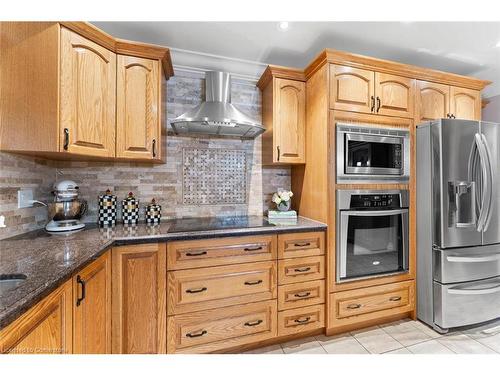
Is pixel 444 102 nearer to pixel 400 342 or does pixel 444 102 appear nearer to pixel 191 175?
pixel 400 342

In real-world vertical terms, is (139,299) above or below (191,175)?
below

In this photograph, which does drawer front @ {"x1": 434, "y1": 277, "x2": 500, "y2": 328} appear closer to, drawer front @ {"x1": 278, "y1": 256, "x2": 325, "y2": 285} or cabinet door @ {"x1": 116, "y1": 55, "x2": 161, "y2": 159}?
drawer front @ {"x1": 278, "y1": 256, "x2": 325, "y2": 285}

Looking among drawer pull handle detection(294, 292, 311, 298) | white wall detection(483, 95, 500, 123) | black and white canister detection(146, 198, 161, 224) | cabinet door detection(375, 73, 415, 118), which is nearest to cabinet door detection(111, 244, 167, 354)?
black and white canister detection(146, 198, 161, 224)

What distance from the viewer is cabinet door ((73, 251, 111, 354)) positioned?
1031mm

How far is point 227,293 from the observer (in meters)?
1.63

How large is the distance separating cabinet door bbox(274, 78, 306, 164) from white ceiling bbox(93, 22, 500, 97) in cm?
33

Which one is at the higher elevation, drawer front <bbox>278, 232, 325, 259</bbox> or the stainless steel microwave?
the stainless steel microwave

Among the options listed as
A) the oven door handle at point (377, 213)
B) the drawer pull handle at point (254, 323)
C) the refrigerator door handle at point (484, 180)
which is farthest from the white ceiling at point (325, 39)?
the drawer pull handle at point (254, 323)

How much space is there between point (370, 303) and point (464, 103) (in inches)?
86.2

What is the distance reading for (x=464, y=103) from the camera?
7.52 feet

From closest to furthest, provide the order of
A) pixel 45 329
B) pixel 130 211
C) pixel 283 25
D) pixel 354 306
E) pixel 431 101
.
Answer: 1. pixel 45 329
2. pixel 283 25
3. pixel 354 306
4. pixel 130 211
5. pixel 431 101

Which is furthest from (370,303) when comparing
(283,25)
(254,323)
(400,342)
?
(283,25)

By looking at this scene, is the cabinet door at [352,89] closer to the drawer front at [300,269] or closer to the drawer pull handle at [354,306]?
the drawer front at [300,269]

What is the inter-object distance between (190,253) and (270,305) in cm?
74
